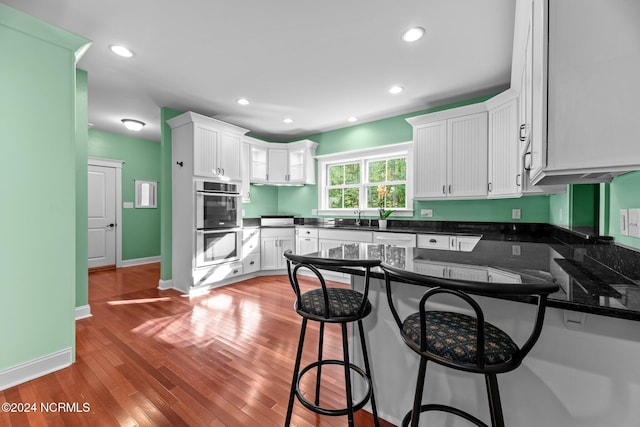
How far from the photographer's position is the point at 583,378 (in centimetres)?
92

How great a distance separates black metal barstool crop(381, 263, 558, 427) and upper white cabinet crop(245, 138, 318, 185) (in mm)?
4200

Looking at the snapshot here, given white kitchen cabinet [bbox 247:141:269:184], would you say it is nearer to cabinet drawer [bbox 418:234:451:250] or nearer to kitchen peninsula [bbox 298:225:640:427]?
cabinet drawer [bbox 418:234:451:250]

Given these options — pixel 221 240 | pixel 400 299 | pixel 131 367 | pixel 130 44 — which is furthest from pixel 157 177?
pixel 400 299

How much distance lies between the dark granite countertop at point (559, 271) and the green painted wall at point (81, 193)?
3.18 m

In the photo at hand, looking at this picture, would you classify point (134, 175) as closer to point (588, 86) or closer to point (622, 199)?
point (588, 86)

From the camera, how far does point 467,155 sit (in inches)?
132

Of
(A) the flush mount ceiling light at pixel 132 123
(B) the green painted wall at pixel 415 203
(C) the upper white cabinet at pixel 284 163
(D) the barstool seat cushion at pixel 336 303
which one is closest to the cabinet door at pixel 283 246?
(B) the green painted wall at pixel 415 203

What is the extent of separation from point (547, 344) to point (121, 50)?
3.71 m

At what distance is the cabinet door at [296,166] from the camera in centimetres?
504

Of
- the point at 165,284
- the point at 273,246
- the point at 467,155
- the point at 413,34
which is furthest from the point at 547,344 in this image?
the point at 165,284

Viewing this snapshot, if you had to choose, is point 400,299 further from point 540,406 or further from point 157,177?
point 157,177

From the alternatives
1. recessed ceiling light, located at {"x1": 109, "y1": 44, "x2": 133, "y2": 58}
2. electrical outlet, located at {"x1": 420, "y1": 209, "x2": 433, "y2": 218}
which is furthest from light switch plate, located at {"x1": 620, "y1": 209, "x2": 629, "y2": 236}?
recessed ceiling light, located at {"x1": 109, "y1": 44, "x2": 133, "y2": 58}

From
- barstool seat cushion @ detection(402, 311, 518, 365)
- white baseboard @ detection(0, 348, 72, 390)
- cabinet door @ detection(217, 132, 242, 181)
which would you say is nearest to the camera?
barstool seat cushion @ detection(402, 311, 518, 365)

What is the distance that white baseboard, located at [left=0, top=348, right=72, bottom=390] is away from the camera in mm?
1760
